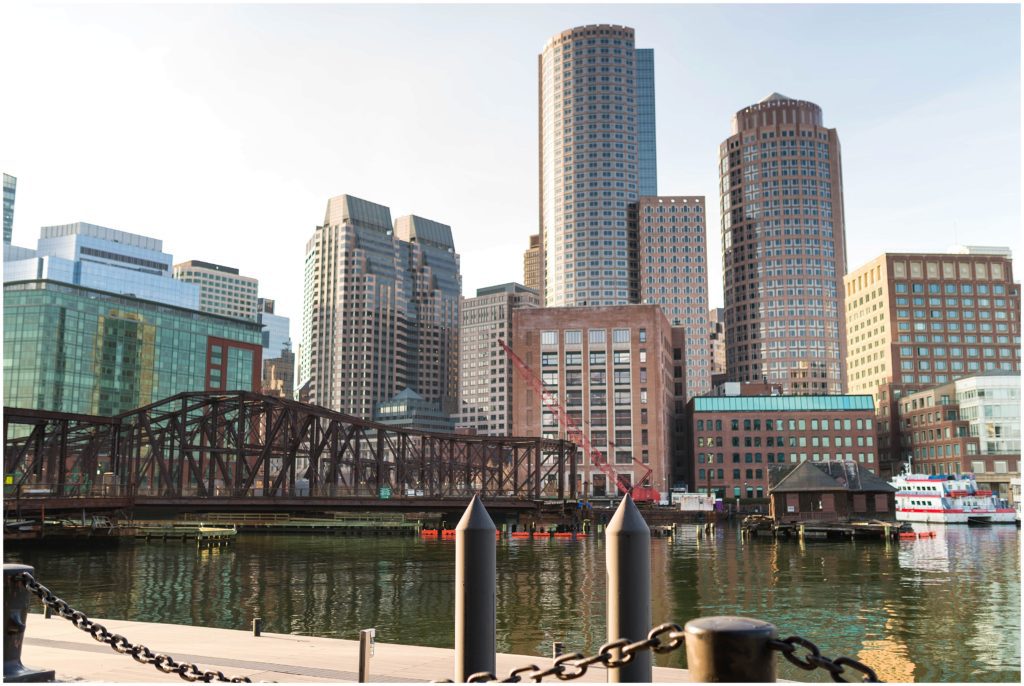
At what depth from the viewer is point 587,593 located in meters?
48.0

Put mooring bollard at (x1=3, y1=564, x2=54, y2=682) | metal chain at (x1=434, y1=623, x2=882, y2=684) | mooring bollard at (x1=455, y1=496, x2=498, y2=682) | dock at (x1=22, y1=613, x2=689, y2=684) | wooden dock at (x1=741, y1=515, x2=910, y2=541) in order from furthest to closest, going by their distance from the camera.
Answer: wooden dock at (x1=741, y1=515, x2=910, y2=541), dock at (x1=22, y1=613, x2=689, y2=684), mooring bollard at (x1=455, y1=496, x2=498, y2=682), mooring bollard at (x1=3, y1=564, x2=54, y2=682), metal chain at (x1=434, y1=623, x2=882, y2=684)

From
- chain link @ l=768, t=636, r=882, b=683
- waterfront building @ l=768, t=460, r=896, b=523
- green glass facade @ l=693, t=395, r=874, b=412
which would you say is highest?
green glass facade @ l=693, t=395, r=874, b=412

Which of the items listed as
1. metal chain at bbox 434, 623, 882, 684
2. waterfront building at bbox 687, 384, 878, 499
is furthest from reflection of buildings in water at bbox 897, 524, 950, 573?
metal chain at bbox 434, 623, 882, 684

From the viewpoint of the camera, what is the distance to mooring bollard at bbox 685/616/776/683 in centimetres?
728

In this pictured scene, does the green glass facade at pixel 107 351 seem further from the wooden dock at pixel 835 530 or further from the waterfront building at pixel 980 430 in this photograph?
the waterfront building at pixel 980 430

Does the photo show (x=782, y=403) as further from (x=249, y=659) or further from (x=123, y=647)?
(x=123, y=647)

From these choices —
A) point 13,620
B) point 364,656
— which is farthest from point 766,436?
point 13,620

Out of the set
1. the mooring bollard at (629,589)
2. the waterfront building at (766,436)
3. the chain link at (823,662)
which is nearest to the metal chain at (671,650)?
the chain link at (823,662)

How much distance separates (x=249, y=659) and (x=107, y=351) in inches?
6409

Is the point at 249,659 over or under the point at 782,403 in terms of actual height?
under

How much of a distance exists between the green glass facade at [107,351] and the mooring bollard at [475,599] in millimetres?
159459

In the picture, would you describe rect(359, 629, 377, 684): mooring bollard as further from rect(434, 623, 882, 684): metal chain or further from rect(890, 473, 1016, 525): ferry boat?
rect(890, 473, 1016, 525): ferry boat

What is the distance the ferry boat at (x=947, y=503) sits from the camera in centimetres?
12112

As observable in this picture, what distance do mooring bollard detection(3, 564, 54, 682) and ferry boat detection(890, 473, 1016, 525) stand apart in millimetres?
131785
